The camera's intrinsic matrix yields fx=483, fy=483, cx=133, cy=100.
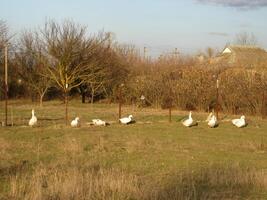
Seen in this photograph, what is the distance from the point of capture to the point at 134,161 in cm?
1167

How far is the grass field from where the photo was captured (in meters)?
7.43

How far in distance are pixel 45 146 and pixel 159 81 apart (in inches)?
738

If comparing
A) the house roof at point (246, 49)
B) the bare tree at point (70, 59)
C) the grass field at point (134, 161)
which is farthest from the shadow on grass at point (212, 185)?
the house roof at point (246, 49)

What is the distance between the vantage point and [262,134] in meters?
18.2

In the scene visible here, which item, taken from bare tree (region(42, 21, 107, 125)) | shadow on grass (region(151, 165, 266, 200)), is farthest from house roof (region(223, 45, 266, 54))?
shadow on grass (region(151, 165, 266, 200))

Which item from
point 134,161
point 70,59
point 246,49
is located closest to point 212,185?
point 134,161

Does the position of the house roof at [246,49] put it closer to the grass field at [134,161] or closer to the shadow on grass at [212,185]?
the grass field at [134,161]

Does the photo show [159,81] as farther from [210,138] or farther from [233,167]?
[233,167]

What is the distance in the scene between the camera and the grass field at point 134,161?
7.43 m

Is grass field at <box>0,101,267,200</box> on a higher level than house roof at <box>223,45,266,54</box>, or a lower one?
lower

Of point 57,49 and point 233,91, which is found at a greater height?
point 57,49

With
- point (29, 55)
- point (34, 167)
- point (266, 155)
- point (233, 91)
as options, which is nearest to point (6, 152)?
point (34, 167)

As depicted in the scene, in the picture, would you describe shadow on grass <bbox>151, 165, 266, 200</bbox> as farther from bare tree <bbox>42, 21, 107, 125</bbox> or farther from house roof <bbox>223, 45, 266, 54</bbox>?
house roof <bbox>223, 45, 266, 54</bbox>

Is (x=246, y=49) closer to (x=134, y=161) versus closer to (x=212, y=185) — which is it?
(x=134, y=161)
